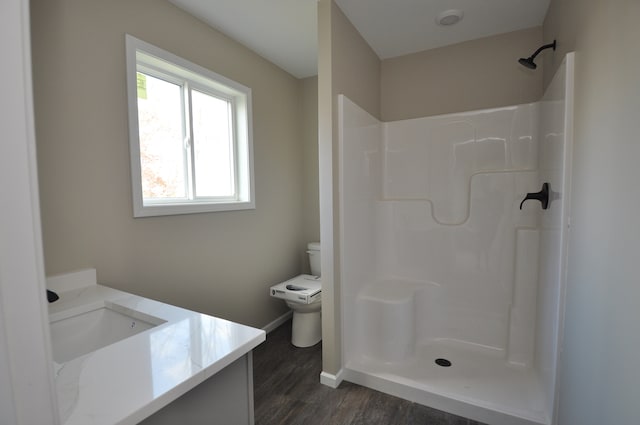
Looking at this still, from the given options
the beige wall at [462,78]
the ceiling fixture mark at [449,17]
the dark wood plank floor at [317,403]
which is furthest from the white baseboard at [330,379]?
the ceiling fixture mark at [449,17]

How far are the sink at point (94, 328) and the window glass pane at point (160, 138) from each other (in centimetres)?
82

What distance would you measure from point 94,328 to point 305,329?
1570 millimetres

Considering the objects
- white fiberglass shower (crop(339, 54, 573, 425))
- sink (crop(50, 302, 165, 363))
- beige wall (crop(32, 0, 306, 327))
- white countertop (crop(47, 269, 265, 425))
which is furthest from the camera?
white fiberglass shower (crop(339, 54, 573, 425))

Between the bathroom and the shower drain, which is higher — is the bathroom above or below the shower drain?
above

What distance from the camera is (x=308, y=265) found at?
314cm

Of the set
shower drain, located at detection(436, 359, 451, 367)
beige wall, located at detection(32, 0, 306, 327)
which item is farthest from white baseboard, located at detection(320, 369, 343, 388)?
beige wall, located at detection(32, 0, 306, 327)

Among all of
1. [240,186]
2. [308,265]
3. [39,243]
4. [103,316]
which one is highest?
[240,186]

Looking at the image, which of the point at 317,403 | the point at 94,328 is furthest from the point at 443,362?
the point at 94,328

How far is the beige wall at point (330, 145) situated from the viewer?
1.85 metres

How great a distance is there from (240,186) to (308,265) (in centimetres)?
114

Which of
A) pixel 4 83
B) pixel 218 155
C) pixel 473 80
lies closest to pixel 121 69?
pixel 218 155

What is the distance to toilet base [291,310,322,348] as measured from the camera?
247 cm

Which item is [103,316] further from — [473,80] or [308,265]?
[473,80]

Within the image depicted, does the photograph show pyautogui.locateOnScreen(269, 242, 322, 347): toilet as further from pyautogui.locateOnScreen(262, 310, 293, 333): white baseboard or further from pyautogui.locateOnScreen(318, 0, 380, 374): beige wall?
pyautogui.locateOnScreen(318, 0, 380, 374): beige wall
